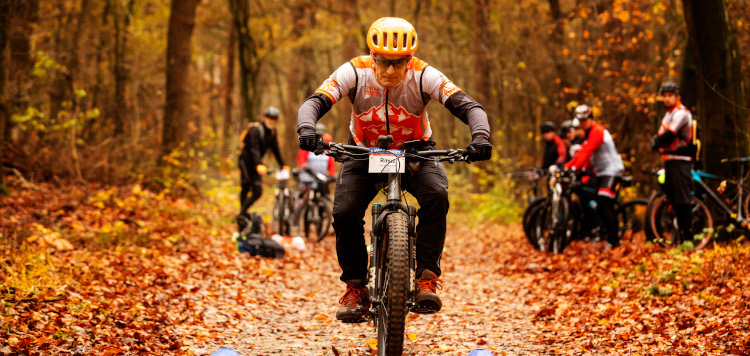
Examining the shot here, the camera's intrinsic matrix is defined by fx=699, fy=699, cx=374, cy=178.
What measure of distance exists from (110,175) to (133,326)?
8800 millimetres

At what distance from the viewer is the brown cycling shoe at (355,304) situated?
498 cm

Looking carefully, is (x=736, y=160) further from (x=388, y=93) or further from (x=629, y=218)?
(x=388, y=93)

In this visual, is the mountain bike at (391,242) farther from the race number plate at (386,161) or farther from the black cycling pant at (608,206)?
the black cycling pant at (608,206)

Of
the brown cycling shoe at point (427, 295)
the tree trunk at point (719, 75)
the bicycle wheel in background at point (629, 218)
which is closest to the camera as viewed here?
the brown cycling shoe at point (427, 295)

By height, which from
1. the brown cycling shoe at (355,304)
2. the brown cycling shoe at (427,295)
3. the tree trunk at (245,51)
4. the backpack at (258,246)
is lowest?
the backpack at (258,246)

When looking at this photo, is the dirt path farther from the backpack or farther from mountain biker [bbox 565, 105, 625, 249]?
mountain biker [bbox 565, 105, 625, 249]

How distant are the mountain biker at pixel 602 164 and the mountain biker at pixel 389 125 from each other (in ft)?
20.0

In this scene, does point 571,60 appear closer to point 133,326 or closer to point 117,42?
point 117,42

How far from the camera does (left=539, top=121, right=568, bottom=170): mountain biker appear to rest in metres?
12.7

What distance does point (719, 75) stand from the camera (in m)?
8.48

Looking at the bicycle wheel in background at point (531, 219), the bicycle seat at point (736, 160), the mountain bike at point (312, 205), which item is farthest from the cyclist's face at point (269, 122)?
the bicycle seat at point (736, 160)

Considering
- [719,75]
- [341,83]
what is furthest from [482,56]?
[341,83]

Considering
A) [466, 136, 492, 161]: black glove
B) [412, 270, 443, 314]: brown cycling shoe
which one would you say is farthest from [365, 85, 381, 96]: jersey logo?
[412, 270, 443, 314]: brown cycling shoe

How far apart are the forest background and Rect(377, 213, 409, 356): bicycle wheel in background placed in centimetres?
564
